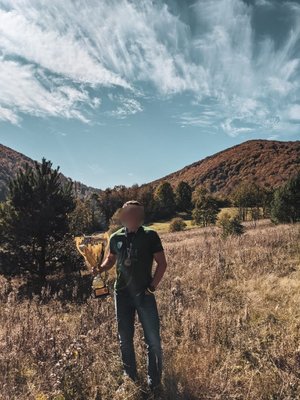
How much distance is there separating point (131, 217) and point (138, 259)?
1.50 ft

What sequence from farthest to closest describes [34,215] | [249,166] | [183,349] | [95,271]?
[249,166] < [34,215] < [183,349] < [95,271]

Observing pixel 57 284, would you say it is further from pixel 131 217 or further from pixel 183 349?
Answer: pixel 131 217

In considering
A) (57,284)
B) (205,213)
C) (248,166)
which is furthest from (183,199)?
(248,166)

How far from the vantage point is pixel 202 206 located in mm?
65312

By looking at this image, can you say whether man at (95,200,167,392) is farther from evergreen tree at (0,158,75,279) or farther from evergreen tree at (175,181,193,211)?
evergreen tree at (175,181,193,211)

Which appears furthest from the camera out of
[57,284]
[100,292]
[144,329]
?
[57,284]

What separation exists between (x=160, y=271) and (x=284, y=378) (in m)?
1.65

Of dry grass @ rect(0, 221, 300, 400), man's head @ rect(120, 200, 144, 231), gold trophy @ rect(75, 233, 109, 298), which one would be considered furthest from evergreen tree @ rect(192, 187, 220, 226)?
man's head @ rect(120, 200, 144, 231)

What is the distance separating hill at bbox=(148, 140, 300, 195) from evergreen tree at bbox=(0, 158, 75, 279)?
5172 inches

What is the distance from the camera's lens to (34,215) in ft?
49.5

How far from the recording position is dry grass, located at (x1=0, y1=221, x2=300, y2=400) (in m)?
4.01

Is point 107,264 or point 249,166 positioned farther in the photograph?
point 249,166

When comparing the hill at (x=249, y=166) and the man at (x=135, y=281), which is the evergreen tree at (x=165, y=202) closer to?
the hill at (x=249, y=166)

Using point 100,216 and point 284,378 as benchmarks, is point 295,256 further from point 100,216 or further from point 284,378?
point 100,216
